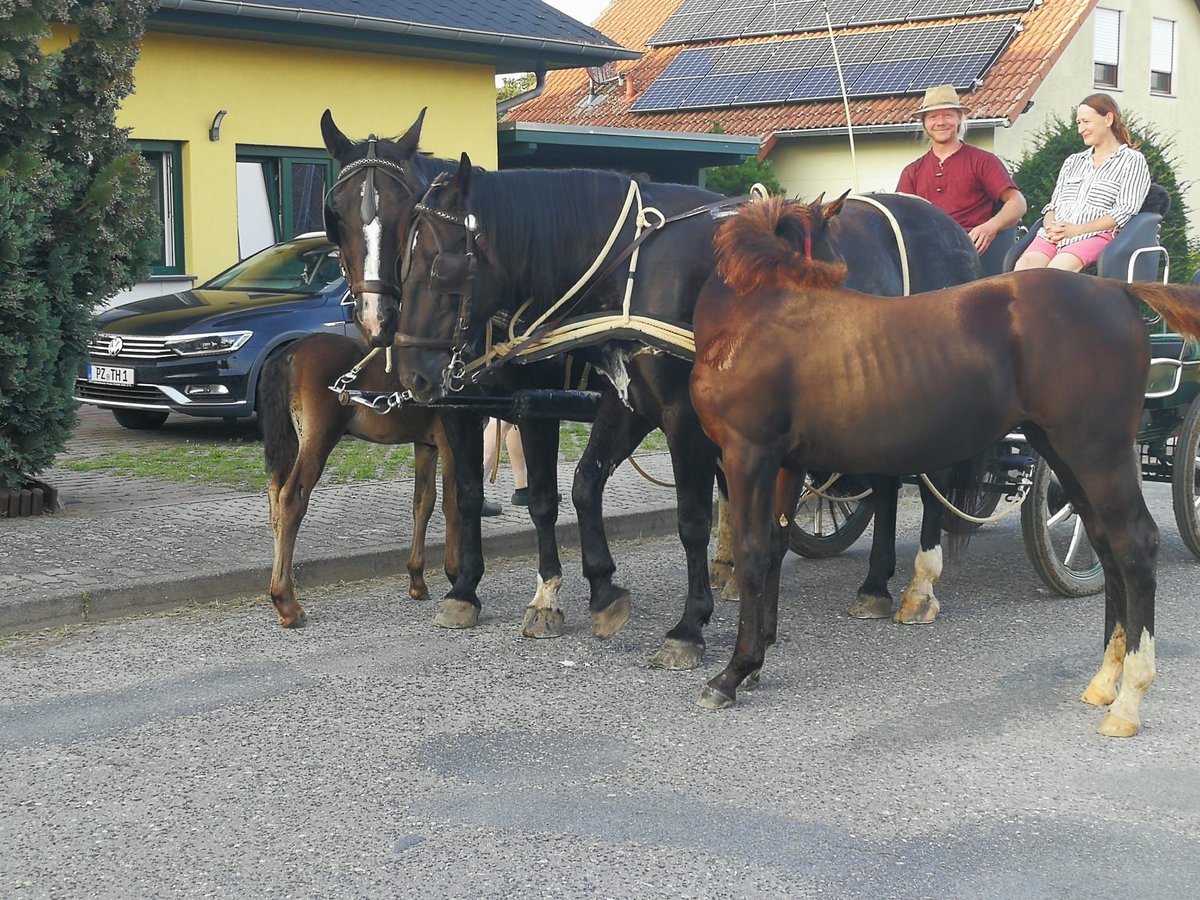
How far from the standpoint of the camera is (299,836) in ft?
12.9

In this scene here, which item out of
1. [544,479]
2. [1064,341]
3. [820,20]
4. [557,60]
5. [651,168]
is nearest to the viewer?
[1064,341]

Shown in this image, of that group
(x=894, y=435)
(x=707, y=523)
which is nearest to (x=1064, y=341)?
→ (x=894, y=435)

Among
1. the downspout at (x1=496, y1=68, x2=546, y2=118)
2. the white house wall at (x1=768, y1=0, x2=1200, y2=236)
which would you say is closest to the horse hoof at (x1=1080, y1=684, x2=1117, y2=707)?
the downspout at (x1=496, y1=68, x2=546, y2=118)

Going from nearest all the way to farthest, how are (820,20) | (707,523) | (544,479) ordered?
(707,523)
(544,479)
(820,20)

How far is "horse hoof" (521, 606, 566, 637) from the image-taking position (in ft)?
20.2

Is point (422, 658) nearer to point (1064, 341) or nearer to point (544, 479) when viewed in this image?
point (544, 479)

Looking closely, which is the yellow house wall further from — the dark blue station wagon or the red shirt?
the red shirt

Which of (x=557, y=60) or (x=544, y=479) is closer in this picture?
(x=544, y=479)

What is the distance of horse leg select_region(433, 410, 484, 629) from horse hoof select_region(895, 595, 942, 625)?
190 cm

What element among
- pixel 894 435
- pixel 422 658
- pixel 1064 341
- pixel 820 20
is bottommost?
pixel 422 658

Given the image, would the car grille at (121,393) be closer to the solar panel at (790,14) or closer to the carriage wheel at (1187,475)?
the carriage wheel at (1187,475)

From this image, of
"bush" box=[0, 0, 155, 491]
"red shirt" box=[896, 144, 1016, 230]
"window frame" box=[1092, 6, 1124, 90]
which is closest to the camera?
"red shirt" box=[896, 144, 1016, 230]

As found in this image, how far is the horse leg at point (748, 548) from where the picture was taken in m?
Answer: 5.04

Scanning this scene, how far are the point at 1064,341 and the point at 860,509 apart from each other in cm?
310
